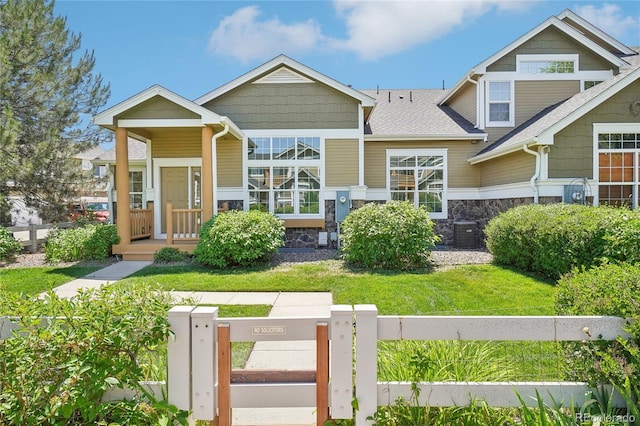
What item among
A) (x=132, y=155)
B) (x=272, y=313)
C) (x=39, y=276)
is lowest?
(x=272, y=313)

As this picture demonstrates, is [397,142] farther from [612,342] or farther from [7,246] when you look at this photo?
[7,246]

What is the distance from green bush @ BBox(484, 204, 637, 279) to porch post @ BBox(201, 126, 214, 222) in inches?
284

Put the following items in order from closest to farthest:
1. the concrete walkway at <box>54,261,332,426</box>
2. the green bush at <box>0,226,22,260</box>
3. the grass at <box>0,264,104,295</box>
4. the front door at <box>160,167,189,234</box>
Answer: the concrete walkway at <box>54,261,332,426</box> < the grass at <box>0,264,104,295</box> < the green bush at <box>0,226,22,260</box> < the front door at <box>160,167,189,234</box>

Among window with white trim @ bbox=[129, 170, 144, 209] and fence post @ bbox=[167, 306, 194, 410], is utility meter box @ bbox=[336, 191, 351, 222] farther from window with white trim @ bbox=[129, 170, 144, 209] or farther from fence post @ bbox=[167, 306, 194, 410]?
fence post @ bbox=[167, 306, 194, 410]

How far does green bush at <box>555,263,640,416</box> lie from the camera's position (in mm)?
2602

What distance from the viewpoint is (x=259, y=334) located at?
2.54 metres

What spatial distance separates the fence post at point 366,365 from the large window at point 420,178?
12008 mm

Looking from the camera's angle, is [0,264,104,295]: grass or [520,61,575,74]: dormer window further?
[520,61,575,74]: dormer window

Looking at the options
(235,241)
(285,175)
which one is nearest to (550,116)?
(285,175)

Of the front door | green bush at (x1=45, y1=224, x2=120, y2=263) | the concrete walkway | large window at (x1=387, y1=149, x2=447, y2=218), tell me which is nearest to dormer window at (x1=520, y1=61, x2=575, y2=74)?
large window at (x1=387, y1=149, x2=447, y2=218)

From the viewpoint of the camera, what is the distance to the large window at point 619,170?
36.3ft

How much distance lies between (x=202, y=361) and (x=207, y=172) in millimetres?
9001

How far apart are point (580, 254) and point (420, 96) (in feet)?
40.0

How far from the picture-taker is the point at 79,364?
2.30 meters
